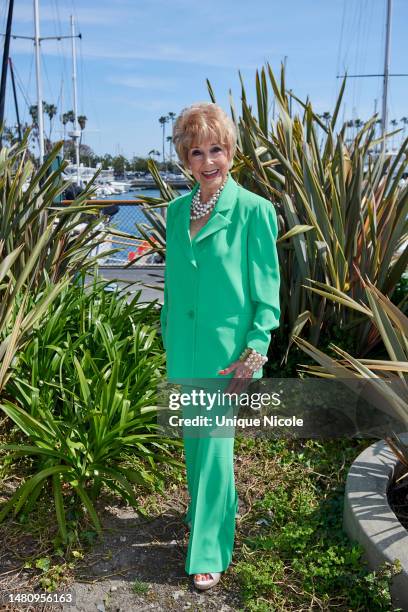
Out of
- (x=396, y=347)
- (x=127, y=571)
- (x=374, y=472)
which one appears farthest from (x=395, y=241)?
(x=127, y=571)

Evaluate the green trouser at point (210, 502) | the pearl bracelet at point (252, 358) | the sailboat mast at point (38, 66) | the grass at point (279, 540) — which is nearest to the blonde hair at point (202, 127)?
the pearl bracelet at point (252, 358)

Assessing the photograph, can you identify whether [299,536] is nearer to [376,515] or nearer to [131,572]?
[376,515]

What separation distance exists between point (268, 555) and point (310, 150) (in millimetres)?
2570

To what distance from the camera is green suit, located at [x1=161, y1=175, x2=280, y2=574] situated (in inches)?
95.7

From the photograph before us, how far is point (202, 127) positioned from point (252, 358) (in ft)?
2.87

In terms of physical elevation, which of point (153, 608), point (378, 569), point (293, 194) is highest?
point (293, 194)

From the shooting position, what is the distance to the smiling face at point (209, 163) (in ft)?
7.95

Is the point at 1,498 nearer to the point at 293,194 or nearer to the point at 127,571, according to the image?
the point at 127,571

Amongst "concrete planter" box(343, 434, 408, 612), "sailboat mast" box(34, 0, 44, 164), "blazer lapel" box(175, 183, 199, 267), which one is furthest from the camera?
"sailboat mast" box(34, 0, 44, 164)

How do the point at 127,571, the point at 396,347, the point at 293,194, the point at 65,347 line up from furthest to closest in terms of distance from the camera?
the point at 293,194
the point at 65,347
the point at 396,347
the point at 127,571

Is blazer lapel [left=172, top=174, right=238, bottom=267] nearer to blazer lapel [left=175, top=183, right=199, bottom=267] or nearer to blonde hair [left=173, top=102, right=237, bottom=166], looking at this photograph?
blazer lapel [left=175, top=183, right=199, bottom=267]

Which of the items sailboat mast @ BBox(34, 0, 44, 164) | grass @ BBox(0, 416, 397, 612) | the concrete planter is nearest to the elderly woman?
grass @ BBox(0, 416, 397, 612)

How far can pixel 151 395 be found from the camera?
11.3 feet

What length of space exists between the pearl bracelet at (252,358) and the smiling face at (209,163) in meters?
0.64
